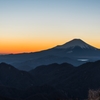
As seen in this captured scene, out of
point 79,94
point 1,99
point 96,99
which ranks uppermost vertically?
point 96,99

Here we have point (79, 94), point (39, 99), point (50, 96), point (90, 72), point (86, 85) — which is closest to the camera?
point (39, 99)

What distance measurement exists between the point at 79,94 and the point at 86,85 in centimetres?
1742

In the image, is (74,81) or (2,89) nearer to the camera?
(2,89)

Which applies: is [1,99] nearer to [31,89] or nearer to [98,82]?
[31,89]

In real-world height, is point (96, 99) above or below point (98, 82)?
above

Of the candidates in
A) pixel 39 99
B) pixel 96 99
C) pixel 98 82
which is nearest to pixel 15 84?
pixel 98 82

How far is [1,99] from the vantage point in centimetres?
10662

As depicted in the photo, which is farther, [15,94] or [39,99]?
[15,94]

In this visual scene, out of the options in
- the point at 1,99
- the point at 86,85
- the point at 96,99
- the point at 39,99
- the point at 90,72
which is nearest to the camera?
the point at 96,99

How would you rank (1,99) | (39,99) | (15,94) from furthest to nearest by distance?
(15,94) → (39,99) → (1,99)

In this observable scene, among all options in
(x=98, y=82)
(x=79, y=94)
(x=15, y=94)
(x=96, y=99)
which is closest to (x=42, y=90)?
(x=15, y=94)

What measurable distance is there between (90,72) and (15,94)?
247 feet

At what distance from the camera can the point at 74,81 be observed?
191m

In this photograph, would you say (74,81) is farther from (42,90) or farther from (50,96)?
(50,96)
